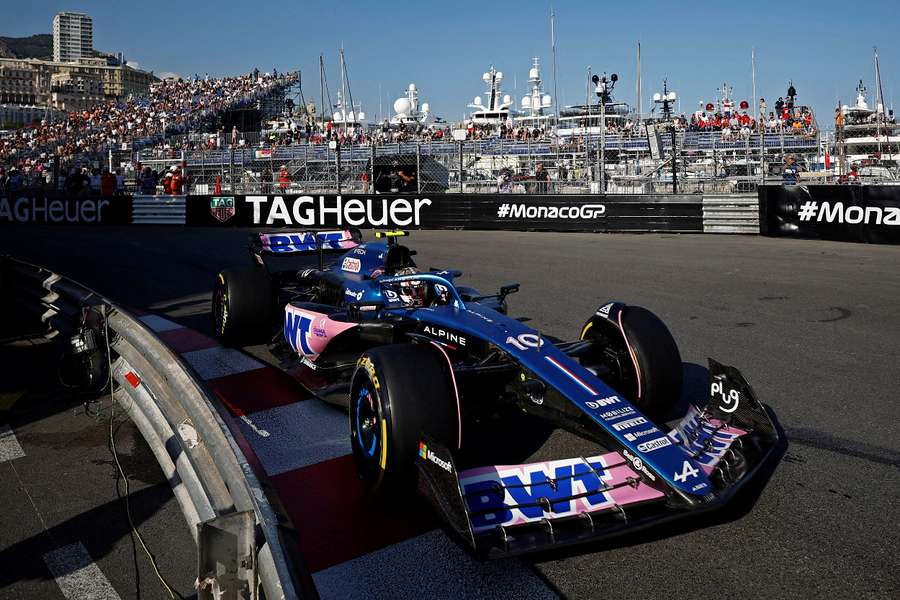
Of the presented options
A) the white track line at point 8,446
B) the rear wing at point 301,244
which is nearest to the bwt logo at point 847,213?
the rear wing at point 301,244

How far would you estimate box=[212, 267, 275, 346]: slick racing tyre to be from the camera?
21.7 feet

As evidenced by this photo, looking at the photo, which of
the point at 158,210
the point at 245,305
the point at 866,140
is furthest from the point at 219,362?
the point at 866,140

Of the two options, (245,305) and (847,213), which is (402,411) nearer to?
(245,305)

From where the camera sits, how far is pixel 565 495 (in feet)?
11.1

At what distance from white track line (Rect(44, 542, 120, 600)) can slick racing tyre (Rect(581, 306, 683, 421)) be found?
9.11ft

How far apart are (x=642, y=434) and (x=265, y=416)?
8.20ft

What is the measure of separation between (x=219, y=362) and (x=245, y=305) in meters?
0.52

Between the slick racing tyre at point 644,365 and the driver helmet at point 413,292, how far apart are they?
4.48ft

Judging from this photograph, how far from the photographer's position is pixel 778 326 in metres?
7.30

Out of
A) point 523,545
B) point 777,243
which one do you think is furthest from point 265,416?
point 777,243

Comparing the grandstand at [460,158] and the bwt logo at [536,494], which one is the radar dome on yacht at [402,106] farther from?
the bwt logo at [536,494]

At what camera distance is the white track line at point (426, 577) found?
2975 mm

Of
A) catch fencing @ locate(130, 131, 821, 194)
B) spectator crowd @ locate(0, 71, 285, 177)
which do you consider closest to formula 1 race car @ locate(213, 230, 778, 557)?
catch fencing @ locate(130, 131, 821, 194)

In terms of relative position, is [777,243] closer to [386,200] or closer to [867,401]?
[386,200]
